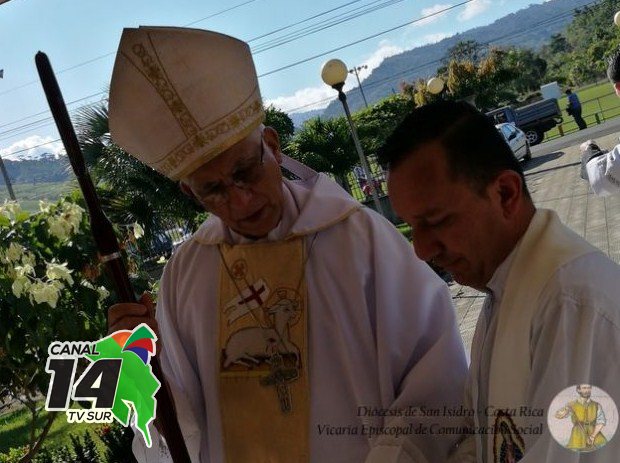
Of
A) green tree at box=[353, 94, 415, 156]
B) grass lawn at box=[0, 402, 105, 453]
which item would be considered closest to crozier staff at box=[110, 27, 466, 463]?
grass lawn at box=[0, 402, 105, 453]

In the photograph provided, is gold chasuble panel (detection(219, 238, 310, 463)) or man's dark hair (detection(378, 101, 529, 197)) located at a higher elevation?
man's dark hair (detection(378, 101, 529, 197))

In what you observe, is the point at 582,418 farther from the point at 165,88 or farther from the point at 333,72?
the point at 333,72

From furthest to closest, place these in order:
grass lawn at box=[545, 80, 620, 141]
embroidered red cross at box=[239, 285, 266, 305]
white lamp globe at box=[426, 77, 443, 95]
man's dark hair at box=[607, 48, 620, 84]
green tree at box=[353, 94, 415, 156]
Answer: grass lawn at box=[545, 80, 620, 141] < green tree at box=[353, 94, 415, 156] < white lamp globe at box=[426, 77, 443, 95] < man's dark hair at box=[607, 48, 620, 84] < embroidered red cross at box=[239, 285, 266, 305]

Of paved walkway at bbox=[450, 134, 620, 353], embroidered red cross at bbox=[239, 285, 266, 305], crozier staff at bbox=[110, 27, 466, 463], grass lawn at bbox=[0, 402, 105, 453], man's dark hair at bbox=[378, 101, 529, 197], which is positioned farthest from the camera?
grass lawn at bbox=[0, 402, 105, 453]

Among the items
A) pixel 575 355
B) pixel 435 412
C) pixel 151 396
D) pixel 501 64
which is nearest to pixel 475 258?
pixel 575 355

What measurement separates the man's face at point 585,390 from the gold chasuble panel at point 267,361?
827 mm

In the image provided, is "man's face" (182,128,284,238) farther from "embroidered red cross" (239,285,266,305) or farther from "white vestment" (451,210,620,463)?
"white vestment" (451,210,620,463)

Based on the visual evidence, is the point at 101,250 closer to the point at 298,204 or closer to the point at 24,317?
the point at 298,204

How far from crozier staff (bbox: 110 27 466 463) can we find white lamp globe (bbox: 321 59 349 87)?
16.9ft

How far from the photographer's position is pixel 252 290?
5.82 feet

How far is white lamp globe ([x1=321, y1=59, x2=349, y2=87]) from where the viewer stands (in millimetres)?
6750

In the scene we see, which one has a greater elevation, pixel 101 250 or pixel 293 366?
pixel 101 250

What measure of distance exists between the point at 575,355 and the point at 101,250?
0.88 meters

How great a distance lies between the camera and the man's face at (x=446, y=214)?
1.09 meters
